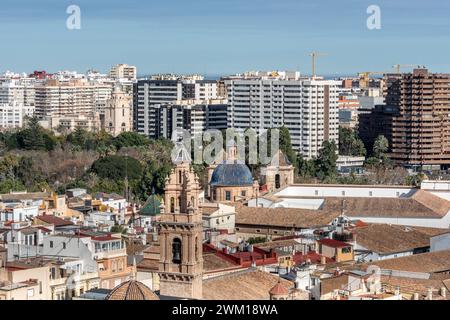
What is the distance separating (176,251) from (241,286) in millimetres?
922

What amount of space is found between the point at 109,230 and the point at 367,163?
89.1 feet

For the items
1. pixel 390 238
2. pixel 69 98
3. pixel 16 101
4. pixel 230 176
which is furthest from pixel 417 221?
pixel 16 101

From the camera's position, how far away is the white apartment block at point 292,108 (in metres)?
54.7

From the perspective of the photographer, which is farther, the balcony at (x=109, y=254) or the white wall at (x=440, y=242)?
the white wall at (x=440, y=242)

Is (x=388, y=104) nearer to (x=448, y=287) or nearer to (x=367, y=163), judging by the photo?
(x=367, y=163)

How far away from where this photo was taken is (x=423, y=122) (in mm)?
53344

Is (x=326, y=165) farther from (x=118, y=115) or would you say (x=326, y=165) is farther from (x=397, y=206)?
(x=118, y=115)

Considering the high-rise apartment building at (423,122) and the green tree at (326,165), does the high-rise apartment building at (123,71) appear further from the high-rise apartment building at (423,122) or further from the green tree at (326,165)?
the green tree at (326,165)

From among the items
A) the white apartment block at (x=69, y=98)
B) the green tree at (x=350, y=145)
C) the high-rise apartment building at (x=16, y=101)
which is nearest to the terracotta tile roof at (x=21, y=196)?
the green tree at (x=350, y=145)

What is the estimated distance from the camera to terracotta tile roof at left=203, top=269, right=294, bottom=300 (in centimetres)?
1457

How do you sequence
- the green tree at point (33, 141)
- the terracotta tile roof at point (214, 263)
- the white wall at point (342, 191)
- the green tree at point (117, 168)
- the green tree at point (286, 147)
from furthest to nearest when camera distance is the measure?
1. the green tree at point (33, 141)
2. the green tree at point (286, 147)
3. the green tree at point (117, 168)
4. the white wall at point (342, 191)
5. the terracotta tile roof at point (214, 263)

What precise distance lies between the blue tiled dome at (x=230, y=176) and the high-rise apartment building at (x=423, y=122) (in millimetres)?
24999

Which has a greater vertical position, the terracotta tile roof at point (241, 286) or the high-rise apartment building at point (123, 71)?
the high-rise apartment building at point (123, 71)
